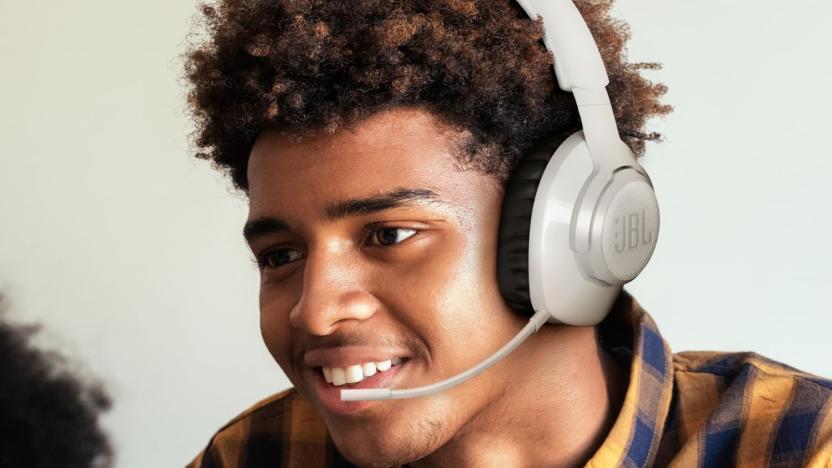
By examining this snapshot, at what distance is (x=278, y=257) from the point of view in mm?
1763

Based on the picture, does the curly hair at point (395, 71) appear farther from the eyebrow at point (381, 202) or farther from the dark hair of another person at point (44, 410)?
the dark hair of another person at point (44, 410)

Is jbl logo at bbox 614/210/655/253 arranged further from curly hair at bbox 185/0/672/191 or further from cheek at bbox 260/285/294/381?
cheek at bbox 260/285/294/381

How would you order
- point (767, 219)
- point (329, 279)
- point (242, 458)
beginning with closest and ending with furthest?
1. point (329, 279)
2. point (242, 458)
3. point (767, 219)

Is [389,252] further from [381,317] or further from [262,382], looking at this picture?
[262,382]

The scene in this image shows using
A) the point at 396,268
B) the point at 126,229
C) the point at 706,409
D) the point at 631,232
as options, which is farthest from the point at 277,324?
the point at 126,229

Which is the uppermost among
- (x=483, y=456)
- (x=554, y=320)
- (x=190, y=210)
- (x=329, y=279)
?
(x=190, y=210)

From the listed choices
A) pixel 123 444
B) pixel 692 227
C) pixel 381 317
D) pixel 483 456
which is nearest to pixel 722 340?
pixel 692 227

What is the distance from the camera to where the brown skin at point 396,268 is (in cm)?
165

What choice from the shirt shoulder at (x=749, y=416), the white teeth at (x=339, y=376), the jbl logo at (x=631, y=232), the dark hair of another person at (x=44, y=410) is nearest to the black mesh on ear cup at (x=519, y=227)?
the jbl logo at (x=631, y=232)

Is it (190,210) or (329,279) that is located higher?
(190,210)

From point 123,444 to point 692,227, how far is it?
1.39m

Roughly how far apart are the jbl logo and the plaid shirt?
0.22 metres

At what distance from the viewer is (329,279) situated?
165 centimetres

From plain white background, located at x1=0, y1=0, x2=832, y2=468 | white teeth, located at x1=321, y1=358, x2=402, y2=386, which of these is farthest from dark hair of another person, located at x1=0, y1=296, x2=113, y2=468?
white teeth, located at x1=321, y1=358, x2=402, y2=386
